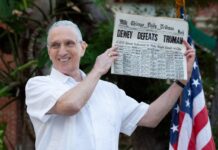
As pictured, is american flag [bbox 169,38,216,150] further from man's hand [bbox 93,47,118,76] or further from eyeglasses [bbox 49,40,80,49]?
eyeglasses [bbox 49,40,80,49]

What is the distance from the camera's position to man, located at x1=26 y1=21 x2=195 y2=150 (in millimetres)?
3178

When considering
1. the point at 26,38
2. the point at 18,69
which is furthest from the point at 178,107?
the point at 26,38

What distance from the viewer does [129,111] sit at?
363 centimetres

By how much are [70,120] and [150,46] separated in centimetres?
81

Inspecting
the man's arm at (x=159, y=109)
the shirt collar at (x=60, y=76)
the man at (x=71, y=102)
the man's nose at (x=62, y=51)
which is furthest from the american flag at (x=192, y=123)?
the man's nose at (x=62, y=51)

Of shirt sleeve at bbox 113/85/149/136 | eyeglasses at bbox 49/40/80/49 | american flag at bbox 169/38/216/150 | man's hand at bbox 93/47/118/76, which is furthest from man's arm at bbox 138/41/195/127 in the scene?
american flag at bbox 169/38/216/150

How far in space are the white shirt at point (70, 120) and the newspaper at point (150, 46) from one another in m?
0.32

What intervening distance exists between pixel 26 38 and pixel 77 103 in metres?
4.30

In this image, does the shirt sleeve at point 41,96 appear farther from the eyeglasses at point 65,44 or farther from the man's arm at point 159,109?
the man's arm at point 159,109

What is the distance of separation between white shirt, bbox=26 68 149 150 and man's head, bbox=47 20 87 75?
6 cm

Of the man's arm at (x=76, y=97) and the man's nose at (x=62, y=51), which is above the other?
the man's nose at (x=62, y=51)

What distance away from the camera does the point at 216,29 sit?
298 inches

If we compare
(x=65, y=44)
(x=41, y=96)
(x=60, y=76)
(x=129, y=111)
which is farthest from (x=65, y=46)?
(x=129, y=111)

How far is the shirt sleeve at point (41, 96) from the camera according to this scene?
3.22m
